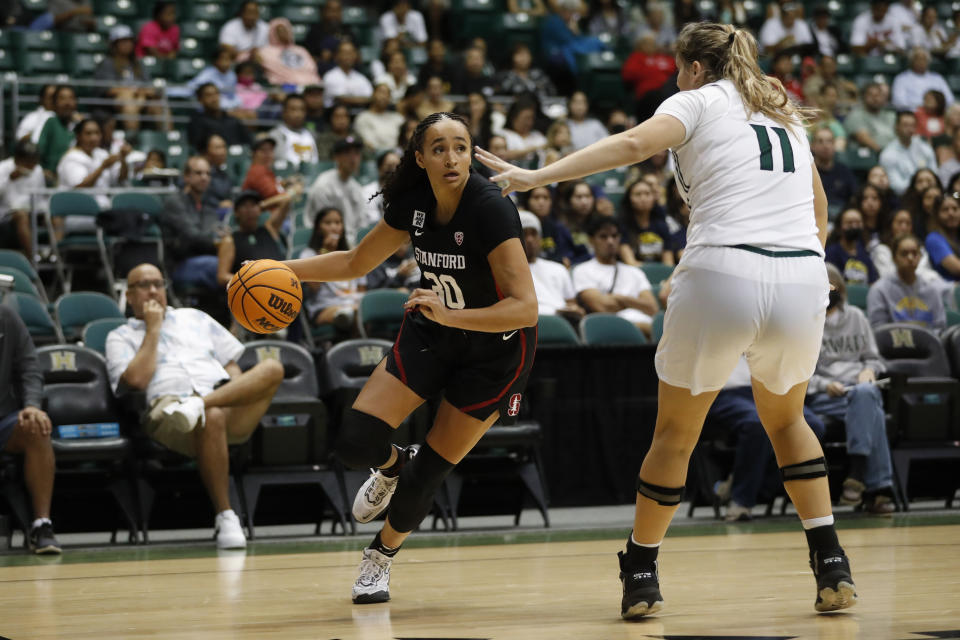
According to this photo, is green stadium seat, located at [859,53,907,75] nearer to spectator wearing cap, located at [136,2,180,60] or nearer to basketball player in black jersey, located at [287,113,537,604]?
spectator wearing cap, located at [136,2,180,60]

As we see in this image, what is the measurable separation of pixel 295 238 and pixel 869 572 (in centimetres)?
619

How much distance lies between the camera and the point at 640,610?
173 inches

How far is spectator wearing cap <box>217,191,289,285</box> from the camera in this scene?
9.71 m

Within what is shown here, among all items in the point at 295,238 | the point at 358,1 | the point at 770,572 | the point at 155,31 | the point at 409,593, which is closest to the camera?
the point at 409,593

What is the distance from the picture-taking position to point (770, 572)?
5.61 metres

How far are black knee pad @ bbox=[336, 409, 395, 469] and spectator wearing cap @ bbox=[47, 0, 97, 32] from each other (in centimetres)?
1062

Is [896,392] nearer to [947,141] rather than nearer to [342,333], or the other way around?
[342,333]

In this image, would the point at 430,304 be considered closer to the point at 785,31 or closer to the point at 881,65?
the point at 785,31

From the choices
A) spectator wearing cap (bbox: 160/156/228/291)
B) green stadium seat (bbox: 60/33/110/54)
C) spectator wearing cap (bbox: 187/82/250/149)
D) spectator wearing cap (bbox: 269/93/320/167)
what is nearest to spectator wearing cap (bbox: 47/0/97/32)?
green stadium seat (bbox: 60/33/110/54)

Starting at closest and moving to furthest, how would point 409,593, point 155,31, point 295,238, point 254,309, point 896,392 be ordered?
point 254,309 → point 409,593 → point 896,392 → point 295,238 → point 155,31

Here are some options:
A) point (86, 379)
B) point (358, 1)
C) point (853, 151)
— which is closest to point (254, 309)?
point (86, 379)

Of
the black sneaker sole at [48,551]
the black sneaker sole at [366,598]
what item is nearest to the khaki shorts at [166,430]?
the black sneaker sole at [48,551]

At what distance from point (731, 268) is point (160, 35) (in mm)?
11186

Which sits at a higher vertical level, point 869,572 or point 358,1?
Answer: point 358,1
